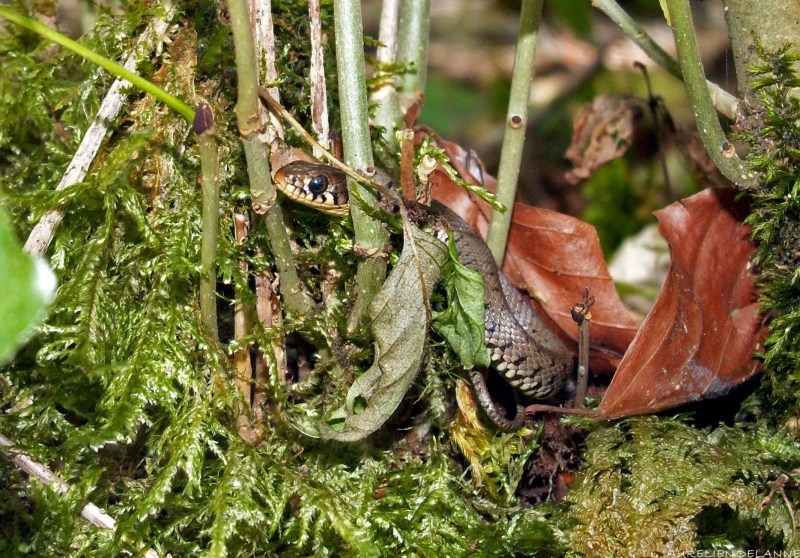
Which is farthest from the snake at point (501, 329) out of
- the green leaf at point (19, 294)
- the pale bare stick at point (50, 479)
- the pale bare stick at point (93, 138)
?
the green leaf at point (19, 294)

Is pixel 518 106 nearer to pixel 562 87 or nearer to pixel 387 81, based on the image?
pixel 387 81

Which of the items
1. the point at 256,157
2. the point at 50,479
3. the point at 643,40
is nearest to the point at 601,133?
the point at 643,40

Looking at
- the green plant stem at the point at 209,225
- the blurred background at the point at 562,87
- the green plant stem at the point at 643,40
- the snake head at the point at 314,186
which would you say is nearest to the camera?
the green plant stem at the point at 209,225

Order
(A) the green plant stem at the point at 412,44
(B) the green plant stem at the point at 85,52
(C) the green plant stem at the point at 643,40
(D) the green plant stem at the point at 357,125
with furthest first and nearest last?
(A) the green plant stem at the point at 412,44 → (C) the green plant stem at the point at 643,40 → (D) the green plant stem at the point at 357,125 → (B) the green plant stem at the point at 85,52

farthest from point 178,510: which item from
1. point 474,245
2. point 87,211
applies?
point 474,245

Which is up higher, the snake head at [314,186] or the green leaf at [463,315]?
the snake head at [314,186]

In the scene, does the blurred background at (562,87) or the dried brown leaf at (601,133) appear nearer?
the dried brown leaf at (601,133)

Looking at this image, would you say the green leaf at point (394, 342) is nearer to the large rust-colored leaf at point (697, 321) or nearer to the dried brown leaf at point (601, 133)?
the large rust-colored leaf at point (697, 321)

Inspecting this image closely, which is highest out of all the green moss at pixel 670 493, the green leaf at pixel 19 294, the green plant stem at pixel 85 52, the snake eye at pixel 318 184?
the green plant stem at pixel 85 52
